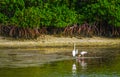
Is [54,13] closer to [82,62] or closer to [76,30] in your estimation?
[76,30]

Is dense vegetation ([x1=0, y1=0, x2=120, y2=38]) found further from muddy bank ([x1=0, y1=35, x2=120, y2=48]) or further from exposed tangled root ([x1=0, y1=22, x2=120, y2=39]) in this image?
muddy bank ([x1=0, y1=35, x2=120, y2=48])

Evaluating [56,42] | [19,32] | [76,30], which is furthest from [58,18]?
[19,32]

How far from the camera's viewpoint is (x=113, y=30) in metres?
44.7

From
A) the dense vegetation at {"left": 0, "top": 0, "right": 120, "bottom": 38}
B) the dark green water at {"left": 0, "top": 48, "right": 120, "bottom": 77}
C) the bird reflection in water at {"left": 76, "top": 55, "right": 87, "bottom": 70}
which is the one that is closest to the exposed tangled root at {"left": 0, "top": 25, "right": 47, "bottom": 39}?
the dense vegetation at {"left": 0, "top": 0, "right": 120, "bottom": 38}

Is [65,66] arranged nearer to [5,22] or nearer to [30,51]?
[30,51]

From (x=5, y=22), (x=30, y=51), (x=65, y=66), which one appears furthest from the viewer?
(x=5, y=22)

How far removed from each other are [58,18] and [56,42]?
2.80 meters

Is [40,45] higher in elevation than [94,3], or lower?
lower

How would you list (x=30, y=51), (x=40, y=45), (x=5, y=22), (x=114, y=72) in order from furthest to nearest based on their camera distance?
(x=5, y=22), (x=40, y=45), (x=30, y=51), (x=114, y=72)

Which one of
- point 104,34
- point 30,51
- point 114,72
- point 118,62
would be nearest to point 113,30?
point 104,34

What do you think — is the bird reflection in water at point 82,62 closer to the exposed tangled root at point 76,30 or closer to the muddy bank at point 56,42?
the muddy bank at point 56,42

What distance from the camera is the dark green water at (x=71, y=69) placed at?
26402 millimetres

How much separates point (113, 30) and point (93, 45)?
443 centimetres

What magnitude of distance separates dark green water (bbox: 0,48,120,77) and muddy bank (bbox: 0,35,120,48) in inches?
318
